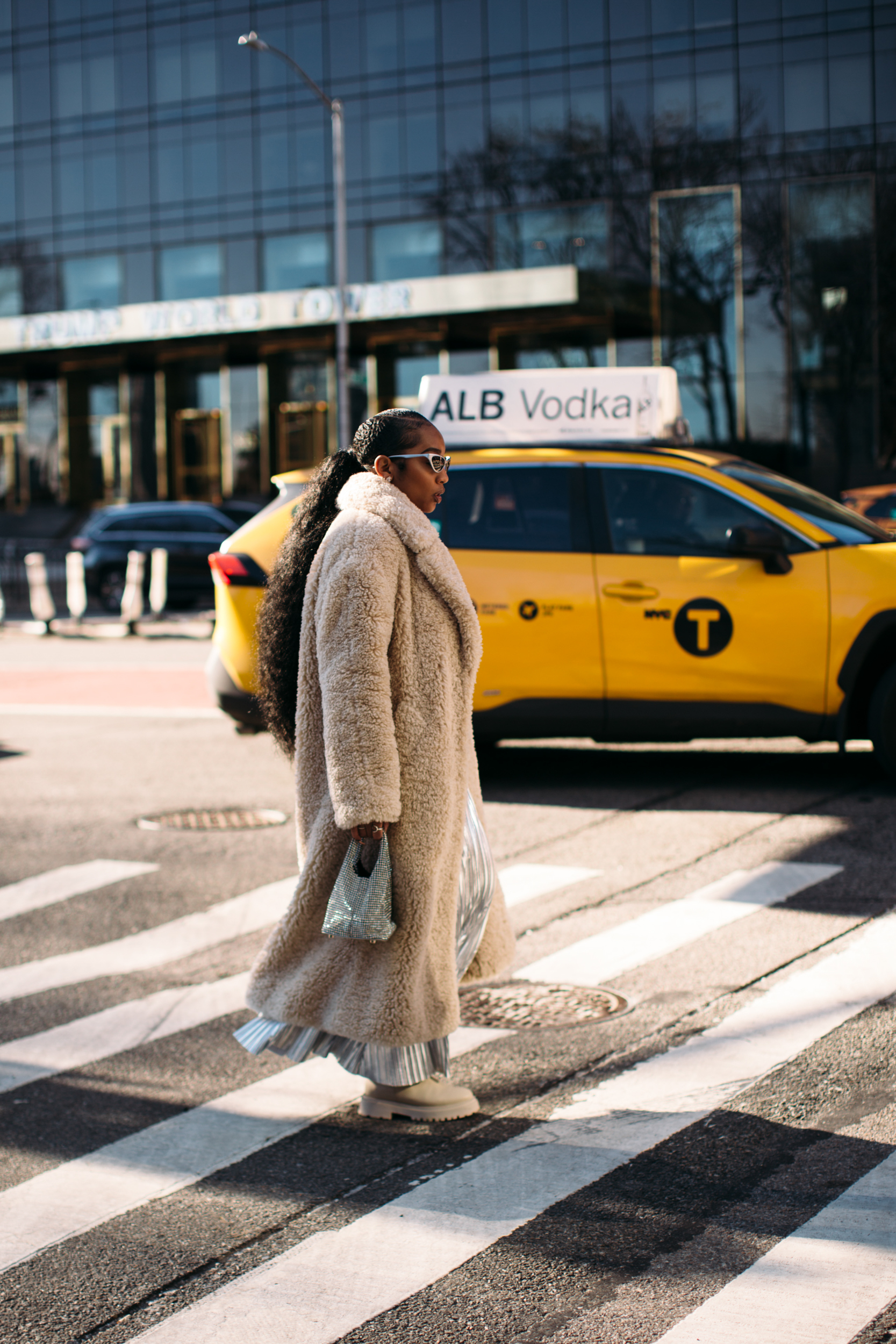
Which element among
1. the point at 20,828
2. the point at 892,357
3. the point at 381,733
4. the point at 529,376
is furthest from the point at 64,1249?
the point at 892,357

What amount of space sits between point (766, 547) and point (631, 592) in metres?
0.78

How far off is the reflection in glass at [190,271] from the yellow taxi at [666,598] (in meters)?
38.1

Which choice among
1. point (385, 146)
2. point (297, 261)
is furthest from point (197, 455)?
point (385, 146)

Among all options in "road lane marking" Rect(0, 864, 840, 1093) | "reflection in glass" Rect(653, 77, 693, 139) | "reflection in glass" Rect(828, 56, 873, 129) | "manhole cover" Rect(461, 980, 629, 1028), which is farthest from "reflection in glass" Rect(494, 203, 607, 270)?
"manhole cover" Rect(461, 980, 629, 1028)

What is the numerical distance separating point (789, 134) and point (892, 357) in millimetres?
6060

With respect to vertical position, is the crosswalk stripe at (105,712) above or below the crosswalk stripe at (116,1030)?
above

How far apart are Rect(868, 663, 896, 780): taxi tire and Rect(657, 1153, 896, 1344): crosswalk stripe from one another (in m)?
4.86

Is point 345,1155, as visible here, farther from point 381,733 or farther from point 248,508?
point 248,508

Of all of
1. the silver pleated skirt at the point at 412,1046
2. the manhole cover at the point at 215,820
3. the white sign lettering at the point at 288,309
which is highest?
the white sign lettering at the point at 288,309

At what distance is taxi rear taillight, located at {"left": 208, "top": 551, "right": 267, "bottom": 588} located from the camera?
9156 millimetres

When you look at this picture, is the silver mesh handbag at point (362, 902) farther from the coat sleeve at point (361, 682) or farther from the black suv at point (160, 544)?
the black suv at point (160, 544)

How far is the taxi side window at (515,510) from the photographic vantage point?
27.9 feet

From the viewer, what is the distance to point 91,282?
153 feet

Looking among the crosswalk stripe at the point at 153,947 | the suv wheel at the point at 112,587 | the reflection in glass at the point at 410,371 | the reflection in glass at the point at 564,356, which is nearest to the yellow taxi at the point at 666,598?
the crosswalk stripe at the point at 153,947
